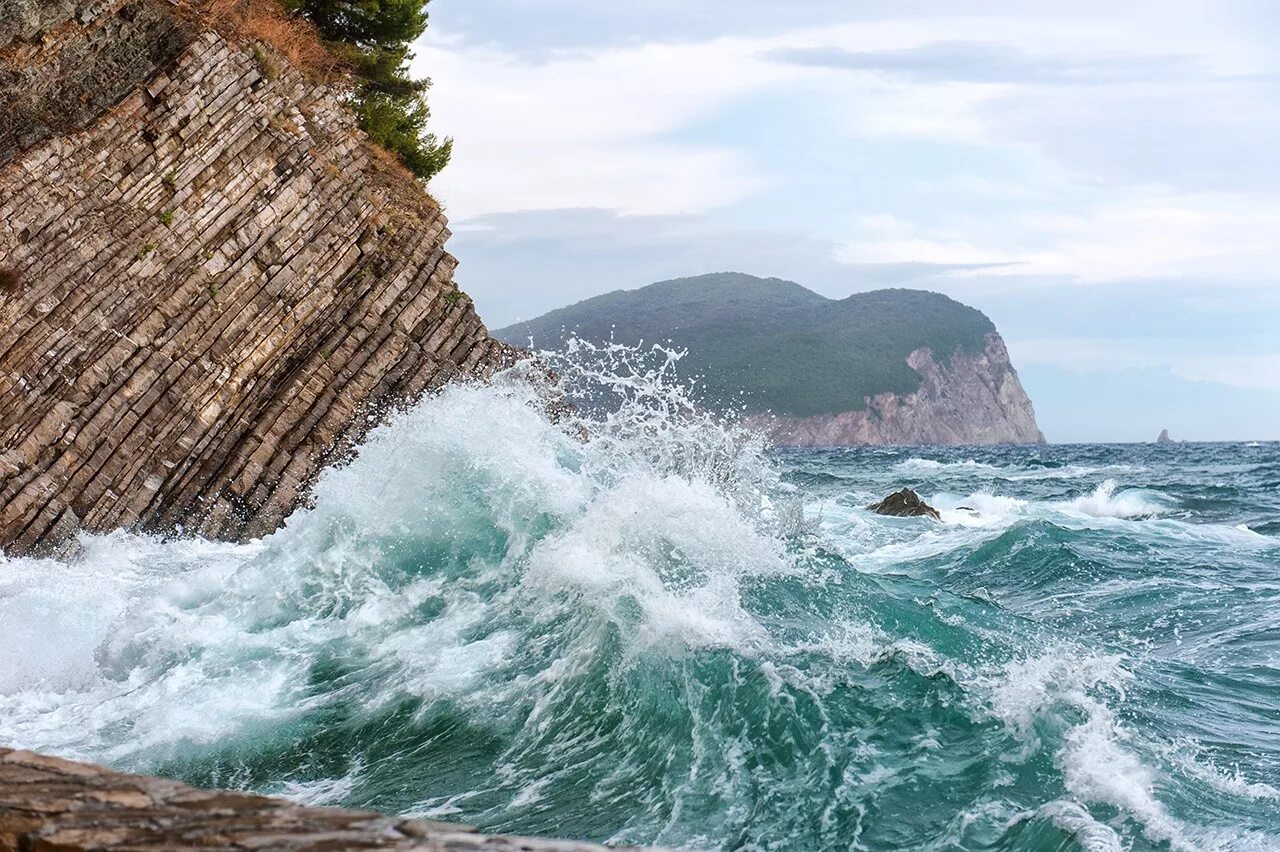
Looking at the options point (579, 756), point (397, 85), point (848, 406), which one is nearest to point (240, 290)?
point (397, 85)

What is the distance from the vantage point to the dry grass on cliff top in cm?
1828

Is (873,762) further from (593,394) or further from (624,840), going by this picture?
(593,394)

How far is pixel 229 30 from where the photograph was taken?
59.9ft

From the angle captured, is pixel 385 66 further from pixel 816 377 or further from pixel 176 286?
pixel 816 377

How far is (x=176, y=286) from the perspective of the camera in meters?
16.1

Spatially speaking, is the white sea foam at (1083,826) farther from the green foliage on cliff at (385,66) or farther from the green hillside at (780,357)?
the green hillside at (780,357)

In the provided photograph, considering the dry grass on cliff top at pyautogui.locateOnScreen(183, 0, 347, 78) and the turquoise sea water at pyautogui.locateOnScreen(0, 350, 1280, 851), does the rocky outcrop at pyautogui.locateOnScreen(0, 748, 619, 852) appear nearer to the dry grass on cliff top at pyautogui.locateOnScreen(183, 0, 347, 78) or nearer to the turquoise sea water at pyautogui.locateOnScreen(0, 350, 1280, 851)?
the turquoise sea water at pyautogui.locateOnScreen(0, 350, 1280, 851)

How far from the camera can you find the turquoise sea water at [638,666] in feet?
22.6

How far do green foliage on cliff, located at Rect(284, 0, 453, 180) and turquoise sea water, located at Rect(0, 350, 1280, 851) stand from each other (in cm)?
787

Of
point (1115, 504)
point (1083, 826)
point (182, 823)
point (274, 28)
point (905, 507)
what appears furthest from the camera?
point (1115, 504)

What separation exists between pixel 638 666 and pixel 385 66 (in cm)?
1735

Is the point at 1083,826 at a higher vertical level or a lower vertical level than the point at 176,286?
lower

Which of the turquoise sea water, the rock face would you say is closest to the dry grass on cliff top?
the rock face

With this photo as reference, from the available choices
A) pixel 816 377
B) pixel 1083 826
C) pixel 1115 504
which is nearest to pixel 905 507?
pixel 1115 504
